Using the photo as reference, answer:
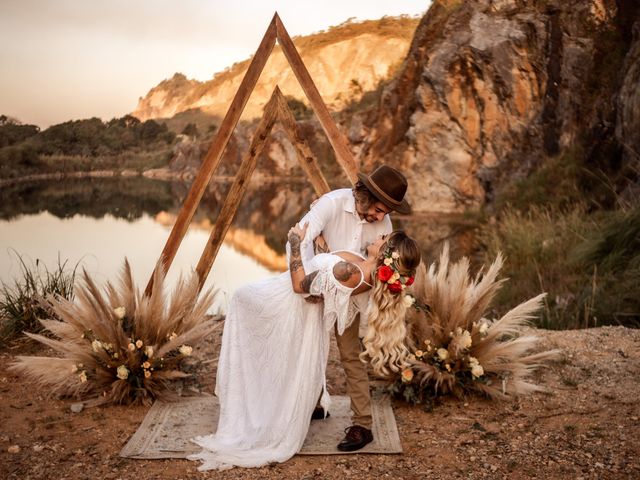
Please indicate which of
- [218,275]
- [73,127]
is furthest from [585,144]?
[73,127]

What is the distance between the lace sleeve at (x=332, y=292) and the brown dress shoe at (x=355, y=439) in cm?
65

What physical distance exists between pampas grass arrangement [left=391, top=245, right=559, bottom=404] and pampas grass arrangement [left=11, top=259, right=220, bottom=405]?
1.63 metres

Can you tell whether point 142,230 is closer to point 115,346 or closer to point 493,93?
point 493,93

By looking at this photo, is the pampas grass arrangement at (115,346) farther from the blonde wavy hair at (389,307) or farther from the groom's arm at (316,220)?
the blonde wavy hair at (389,307)

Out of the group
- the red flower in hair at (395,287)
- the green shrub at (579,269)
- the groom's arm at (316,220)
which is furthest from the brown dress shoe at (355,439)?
the green shrub at (579,269)

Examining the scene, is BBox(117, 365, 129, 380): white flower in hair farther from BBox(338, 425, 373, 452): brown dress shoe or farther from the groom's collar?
the groom's collar

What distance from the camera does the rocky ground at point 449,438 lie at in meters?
3.62

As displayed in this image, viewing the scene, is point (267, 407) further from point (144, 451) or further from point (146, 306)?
point (146, 306)

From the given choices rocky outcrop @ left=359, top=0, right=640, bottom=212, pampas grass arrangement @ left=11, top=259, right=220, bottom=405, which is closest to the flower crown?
pampas grass arrangement @ left=11, top=259, right=220, bottom=405

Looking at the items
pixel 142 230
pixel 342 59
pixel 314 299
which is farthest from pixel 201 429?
pixel 342 59

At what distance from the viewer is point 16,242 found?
16750 mm

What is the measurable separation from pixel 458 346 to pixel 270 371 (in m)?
1.38

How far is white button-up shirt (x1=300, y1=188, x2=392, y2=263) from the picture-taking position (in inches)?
148

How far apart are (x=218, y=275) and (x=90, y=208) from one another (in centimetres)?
1318
